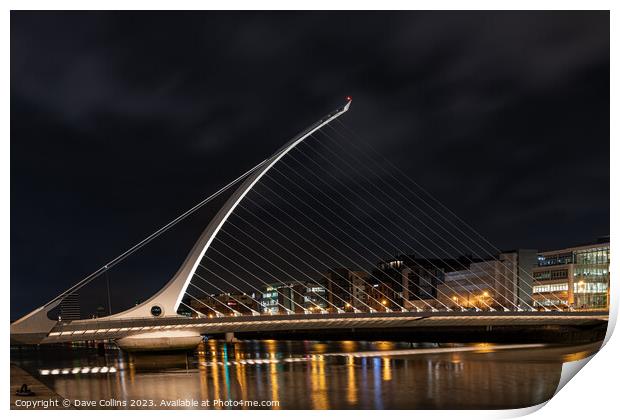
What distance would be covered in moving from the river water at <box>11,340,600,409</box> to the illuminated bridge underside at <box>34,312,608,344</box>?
1.35m

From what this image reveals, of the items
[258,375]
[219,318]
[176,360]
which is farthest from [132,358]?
[258,375]

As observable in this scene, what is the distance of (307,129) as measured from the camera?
2403 cm

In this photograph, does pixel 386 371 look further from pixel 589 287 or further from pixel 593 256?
pixel 593 256

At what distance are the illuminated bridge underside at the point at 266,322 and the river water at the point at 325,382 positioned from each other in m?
1.35

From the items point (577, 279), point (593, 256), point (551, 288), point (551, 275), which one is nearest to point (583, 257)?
point (593, 256)

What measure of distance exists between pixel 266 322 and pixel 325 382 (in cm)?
433

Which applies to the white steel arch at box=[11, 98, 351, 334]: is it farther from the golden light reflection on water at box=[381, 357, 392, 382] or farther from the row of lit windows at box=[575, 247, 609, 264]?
the row of lit windows at box=[575, 247, 609, 264]

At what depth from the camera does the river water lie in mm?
13648

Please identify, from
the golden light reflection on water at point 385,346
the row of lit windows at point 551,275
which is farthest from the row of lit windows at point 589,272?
the golden light reflection on water at point 385,346

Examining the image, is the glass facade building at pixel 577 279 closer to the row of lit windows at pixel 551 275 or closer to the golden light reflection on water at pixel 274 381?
the row of lit windows at pixel 551 275
